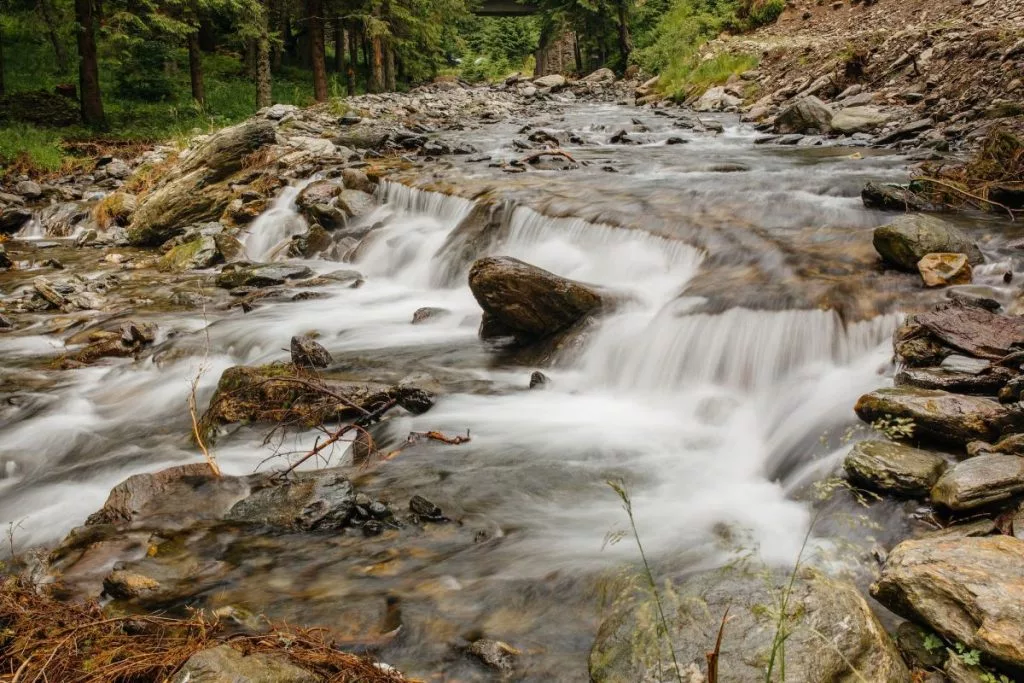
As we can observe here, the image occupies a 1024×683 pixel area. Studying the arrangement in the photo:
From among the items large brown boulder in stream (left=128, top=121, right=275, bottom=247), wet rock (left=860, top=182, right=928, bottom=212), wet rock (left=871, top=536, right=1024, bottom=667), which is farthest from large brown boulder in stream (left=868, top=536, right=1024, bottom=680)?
large brown boulder in stream (left=128, top=121, right=275, bottom=247)

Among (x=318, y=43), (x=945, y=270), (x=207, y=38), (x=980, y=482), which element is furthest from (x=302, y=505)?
(x=207, y=38)

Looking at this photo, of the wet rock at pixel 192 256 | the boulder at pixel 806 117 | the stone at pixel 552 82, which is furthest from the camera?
the stone at pixel 552 82

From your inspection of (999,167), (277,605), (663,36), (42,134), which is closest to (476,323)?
(277,605)

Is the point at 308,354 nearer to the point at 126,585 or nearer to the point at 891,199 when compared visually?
the point at 126,585

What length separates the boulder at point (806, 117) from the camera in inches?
637

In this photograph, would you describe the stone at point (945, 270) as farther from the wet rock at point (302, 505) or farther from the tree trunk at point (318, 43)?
the tree trunk at point (318, 43)

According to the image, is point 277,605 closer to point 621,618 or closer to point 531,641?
point 531,641

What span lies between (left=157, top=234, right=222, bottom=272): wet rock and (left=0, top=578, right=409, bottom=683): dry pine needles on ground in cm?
956

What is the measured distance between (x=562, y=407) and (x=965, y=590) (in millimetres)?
4014

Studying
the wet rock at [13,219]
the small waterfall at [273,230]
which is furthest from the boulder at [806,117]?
the wet rock at [13,219]

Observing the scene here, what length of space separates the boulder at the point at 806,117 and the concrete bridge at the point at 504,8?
54.8m

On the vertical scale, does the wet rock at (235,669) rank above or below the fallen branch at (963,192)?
below

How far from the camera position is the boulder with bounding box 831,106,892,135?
49.6 feet

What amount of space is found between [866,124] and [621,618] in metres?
15.1
